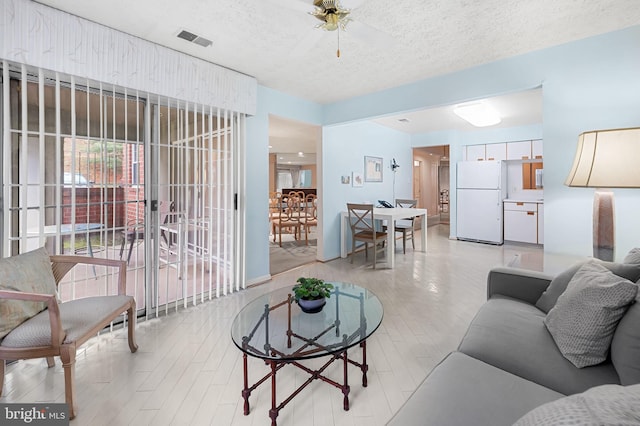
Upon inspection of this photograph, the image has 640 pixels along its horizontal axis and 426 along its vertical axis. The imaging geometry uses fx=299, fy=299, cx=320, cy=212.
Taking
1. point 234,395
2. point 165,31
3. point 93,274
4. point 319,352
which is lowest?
point 234,395

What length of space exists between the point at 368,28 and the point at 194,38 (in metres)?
1.56

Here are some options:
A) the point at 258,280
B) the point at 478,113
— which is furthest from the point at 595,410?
the point at 478,113

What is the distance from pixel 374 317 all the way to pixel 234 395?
0.94m

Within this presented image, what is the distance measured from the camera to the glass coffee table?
150cm

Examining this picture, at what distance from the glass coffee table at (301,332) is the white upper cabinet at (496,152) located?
18.7ft

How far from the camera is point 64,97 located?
2.26 meters

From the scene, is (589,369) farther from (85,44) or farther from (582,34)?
(85,44)

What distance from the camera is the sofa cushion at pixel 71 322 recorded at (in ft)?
5.09

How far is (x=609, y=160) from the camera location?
185cm

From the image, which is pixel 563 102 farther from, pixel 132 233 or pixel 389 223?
pixel 132 233

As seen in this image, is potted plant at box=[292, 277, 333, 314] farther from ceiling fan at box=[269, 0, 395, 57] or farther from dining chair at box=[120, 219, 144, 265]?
dining chair at box=[120, 219, 144, 265]

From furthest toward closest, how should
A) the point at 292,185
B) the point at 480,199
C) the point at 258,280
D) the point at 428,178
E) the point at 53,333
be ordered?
1. the point at 292,185
2. the point at 428,178
3. the point at 480,199
4. the point at 258,280
5. the point at 53,333

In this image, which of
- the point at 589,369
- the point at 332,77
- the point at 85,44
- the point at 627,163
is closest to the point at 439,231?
the point at 332,77

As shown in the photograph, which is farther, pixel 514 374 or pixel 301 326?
pixel 301 326
